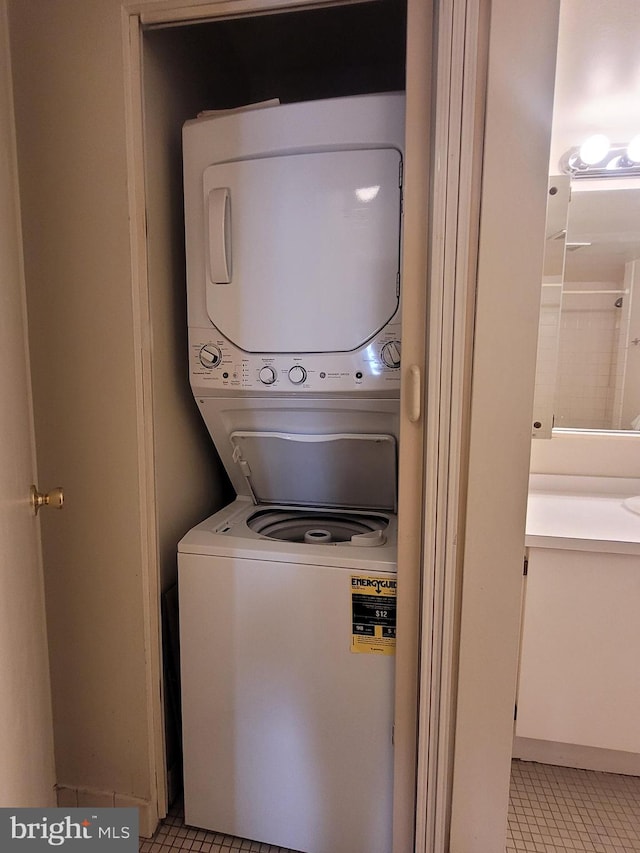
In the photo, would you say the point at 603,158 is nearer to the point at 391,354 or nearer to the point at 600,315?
the point at 600,315

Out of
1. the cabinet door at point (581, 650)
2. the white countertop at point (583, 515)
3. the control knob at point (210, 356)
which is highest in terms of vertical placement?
the control knob at point (210, 356)

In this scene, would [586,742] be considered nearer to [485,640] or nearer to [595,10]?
[485,640]

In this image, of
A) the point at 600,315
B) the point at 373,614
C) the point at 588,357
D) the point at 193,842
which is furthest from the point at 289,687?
the point at 600,315

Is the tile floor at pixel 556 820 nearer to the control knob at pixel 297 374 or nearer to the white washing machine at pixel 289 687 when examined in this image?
the white washing machine at pixel 289 687

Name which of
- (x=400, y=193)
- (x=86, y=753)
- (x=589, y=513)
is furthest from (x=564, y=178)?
(x=86, y=753)

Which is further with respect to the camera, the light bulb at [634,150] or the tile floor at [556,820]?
the light bulb at [634,150]

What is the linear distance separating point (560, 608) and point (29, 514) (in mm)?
1411


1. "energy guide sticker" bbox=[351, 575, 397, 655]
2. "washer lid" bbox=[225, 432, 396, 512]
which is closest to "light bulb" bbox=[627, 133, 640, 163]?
"washer lid" bbox=[225, 432, 396, 512]

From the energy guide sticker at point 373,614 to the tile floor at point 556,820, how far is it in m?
0.69

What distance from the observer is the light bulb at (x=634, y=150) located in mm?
1687

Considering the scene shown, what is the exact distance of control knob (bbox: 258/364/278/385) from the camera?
133 cm

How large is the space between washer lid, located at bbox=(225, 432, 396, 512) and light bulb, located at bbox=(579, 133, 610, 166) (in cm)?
127

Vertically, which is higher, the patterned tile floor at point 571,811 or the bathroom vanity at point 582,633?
the bathroom vanity at point 582,633

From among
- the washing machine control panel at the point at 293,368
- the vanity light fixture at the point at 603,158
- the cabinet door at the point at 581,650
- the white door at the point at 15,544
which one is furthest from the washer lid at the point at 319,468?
the vanity light fixture at the point at 603,158
